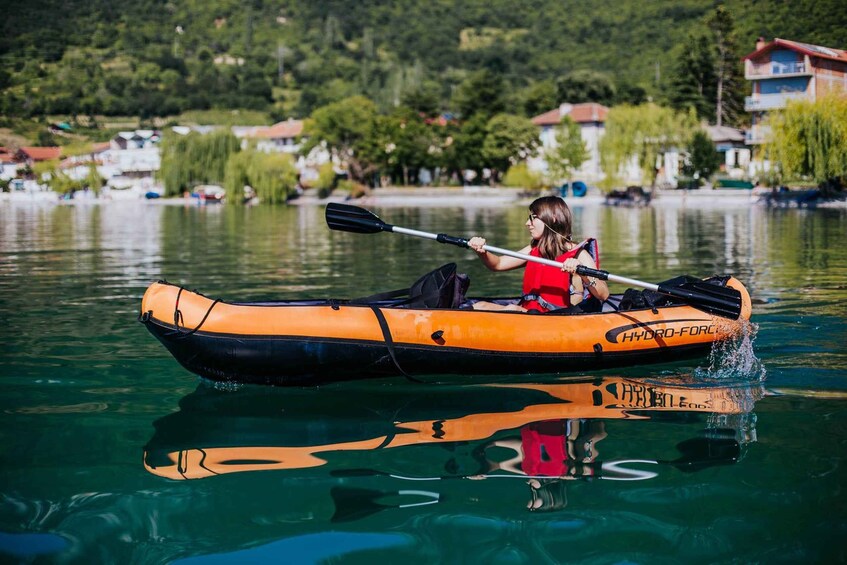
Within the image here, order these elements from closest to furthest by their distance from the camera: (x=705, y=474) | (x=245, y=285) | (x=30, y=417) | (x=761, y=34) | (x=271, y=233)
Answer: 1. (x=705, y=474)
2. (x=30, y=417)
3. (x=245, y=285)
4. (x=271, y=233)
5. (x=761, y=34)

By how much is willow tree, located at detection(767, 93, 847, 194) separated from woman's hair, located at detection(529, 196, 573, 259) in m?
35.3

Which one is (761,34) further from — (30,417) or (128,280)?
(30,417)

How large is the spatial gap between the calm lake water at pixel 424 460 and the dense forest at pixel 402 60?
7276 cm

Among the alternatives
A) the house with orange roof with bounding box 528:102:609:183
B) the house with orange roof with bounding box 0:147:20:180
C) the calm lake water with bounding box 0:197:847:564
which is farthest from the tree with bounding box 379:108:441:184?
the house with orange roof with bounding box 0:147:20:180

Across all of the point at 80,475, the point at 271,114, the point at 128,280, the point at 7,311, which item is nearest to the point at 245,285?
the point at 128,280

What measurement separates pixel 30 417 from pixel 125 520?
251cm

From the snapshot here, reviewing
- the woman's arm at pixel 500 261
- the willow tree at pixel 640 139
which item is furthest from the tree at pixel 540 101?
the woman's arm at pixel 500 261

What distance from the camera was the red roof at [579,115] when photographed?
76.9 m

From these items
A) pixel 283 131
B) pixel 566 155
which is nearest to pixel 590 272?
pixel 566 155

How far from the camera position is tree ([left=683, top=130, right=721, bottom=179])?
5588 centimetres

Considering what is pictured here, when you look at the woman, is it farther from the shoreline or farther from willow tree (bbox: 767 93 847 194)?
the shoreline

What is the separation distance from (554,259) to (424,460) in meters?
2.96

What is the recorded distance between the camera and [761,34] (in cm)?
9219

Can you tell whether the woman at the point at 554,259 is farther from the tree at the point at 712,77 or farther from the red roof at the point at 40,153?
the red roof at the point at 40,153
